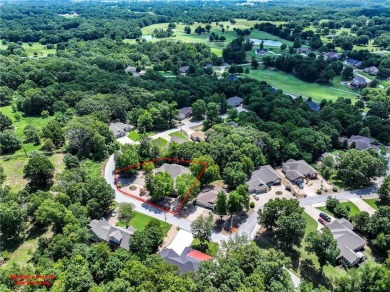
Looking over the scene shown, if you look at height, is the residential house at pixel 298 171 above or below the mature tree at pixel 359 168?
below

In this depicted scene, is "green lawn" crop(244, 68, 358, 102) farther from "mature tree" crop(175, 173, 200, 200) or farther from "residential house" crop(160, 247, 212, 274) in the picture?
"residential house" crop(160, 247, 212, 274)

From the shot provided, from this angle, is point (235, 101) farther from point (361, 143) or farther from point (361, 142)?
point (361, 143)

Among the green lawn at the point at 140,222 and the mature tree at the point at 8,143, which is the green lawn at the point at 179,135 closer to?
the green lawn at the point at 140,222

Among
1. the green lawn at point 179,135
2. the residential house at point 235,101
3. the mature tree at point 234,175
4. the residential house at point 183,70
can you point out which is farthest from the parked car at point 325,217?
the residential house at point 183,70

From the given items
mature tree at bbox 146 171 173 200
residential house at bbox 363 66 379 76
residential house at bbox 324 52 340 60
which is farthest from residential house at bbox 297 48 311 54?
mature tree at bbox 146 171 173 200

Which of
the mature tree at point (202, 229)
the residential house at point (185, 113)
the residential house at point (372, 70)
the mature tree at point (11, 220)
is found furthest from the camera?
the residential house at point (372, 70)

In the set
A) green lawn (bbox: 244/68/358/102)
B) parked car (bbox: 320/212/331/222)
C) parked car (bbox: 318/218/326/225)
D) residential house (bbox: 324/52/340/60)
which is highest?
residential house (bbox: 324/52/340/60)

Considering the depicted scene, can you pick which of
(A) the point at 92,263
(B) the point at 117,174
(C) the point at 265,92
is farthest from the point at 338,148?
(A) the point at 92,263

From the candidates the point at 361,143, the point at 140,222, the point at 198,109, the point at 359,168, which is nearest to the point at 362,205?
the point at 359,168
